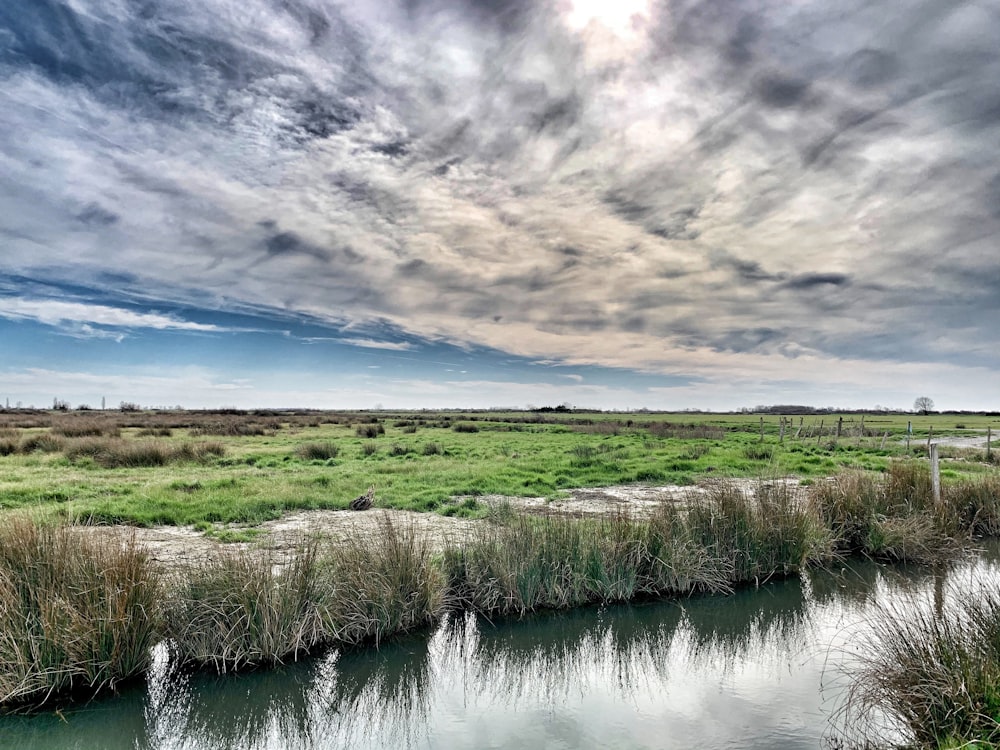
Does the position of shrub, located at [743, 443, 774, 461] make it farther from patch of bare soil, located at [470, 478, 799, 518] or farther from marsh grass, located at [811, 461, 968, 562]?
marsh grass, located at [811, 461, 968, 562]

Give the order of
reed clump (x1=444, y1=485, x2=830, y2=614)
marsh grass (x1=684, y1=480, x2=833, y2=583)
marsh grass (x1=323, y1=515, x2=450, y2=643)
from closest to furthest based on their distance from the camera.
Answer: marsh grass (x1=323, y1=515, x2=450, y2=643) < reed clump (x1=444, y1=485, x2=830, y2=614) < marsh grass (x1=684, y1=480, x2=833, y2=583)

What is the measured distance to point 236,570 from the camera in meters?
7.27

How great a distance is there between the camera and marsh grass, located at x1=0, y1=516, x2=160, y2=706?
6117mm

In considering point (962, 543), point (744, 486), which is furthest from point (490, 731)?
point (744, 486)

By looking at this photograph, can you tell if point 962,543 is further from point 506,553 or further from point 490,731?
point 490,731

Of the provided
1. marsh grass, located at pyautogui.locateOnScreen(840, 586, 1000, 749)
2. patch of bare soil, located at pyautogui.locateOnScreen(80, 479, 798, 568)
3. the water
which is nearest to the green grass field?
patch of bare soil, located at pyautogui.locateOnScreen(80, 479, 798, 568)

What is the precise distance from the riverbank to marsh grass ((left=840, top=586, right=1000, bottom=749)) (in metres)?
4.47

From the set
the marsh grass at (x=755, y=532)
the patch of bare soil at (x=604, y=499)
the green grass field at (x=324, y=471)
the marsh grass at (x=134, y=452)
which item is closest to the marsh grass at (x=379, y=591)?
the marsh grass at (x=755, y=532)

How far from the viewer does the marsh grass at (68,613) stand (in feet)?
20.1

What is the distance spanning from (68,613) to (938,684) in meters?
9.06

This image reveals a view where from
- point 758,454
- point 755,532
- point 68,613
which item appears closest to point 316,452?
point 68,613

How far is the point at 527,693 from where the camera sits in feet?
23.0

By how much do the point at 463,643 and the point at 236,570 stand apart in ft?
11.2

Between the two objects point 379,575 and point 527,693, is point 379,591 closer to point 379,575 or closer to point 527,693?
point 379,575
